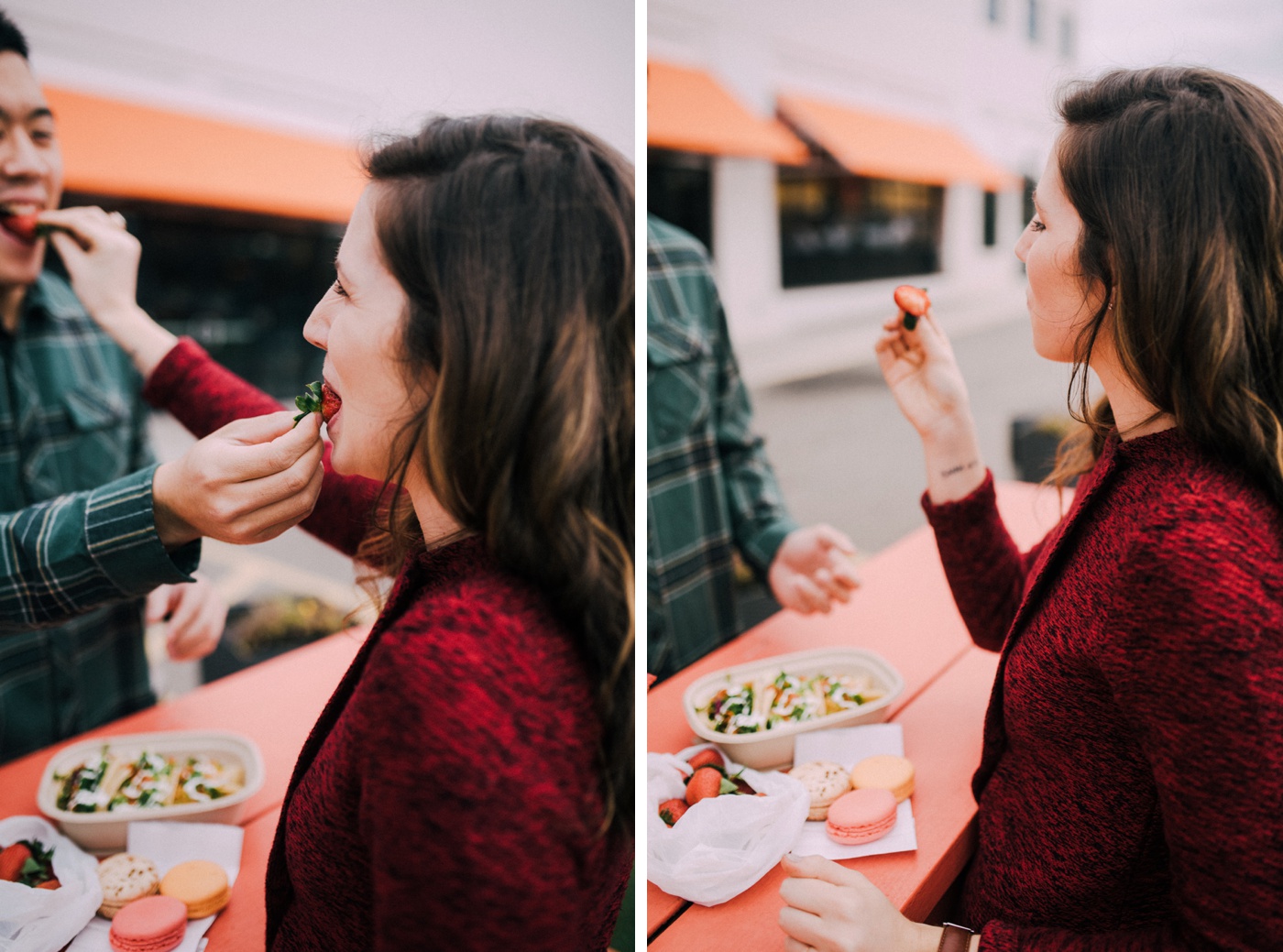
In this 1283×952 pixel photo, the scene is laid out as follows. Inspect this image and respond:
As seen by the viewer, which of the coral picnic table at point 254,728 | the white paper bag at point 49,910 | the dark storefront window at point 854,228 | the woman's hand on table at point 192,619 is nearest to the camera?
the white paper bag at point 49,910

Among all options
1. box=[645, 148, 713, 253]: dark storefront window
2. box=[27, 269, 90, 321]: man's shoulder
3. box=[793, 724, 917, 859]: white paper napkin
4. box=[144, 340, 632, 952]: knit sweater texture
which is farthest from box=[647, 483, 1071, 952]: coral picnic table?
box=[27, 269, 90, 321]: man's shoulder

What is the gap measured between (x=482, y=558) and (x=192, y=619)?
104 cm

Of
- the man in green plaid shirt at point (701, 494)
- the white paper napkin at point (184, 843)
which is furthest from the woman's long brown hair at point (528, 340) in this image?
the man in green plaid shirt at point (701, 494)

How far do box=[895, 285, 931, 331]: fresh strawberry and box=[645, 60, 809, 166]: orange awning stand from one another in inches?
20.3

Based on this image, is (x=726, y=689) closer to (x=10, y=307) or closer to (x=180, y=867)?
(x=180, y=867)

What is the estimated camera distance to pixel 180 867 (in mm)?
1167

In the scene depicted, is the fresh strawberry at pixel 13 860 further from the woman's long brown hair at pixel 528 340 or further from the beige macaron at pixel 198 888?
the woman's long brown hair at pixel 528 340

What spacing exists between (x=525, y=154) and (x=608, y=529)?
40 cm

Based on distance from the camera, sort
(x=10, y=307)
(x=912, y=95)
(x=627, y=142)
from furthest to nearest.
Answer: (x=912, y=95), (x=10, y=307), (x=627, y=142)

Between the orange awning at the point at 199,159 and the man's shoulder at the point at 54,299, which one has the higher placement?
the orange awning at the point at 199,159

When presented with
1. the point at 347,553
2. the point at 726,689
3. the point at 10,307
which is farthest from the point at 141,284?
the point at 726,689

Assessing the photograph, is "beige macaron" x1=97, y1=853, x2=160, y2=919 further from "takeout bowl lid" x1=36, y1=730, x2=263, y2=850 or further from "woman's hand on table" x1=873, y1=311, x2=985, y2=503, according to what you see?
"woman's hand on table" x1=873, y1=311, x2=985, y2=503

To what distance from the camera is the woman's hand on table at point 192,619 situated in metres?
1.61

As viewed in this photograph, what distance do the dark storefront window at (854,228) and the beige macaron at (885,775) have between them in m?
2.30
